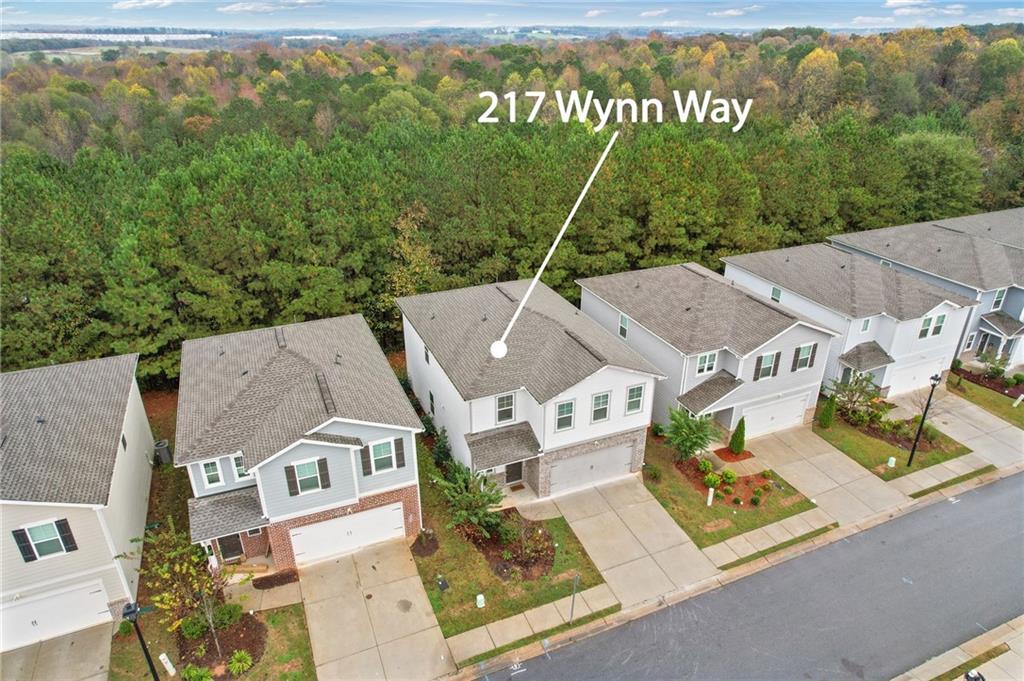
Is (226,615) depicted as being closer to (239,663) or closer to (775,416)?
(239,663)

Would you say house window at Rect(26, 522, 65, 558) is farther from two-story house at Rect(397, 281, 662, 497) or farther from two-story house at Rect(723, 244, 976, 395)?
two-story house at Rect(723, 244, 976, 395)

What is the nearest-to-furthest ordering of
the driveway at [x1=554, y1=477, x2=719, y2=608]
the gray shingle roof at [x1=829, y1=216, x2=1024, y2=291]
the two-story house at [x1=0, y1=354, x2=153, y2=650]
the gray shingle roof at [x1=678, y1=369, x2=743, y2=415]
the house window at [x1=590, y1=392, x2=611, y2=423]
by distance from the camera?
the two-story house at [x1=0, y1=354, x2=153, y2=650] < the driveway at [x1=554, y1=477, x2=719, y2=608] < the house window at [x1=590, y1=392, x2=611, y2=423] < the gray shingle roof at [x1=678, y1=369, x2=743, y2=415] < the gray shingle roof at [x1=829, y1=216, x2=1024, y2=291]

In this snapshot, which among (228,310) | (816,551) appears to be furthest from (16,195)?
(816,551)

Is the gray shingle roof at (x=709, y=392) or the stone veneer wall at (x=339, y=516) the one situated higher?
the gray shingle roof at (x=709, y=392)

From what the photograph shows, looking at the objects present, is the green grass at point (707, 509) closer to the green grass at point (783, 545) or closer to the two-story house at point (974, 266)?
the green grass at point (783, 545)

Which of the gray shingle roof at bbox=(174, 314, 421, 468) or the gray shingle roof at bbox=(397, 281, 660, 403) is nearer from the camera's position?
the gray shingle roof at bbox=(174, 314, 421, 468)

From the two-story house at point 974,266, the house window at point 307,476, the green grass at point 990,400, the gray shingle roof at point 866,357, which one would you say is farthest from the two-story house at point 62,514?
the two-story house at point 974,266

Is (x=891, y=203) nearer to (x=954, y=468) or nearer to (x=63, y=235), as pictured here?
(x=954, y=468)

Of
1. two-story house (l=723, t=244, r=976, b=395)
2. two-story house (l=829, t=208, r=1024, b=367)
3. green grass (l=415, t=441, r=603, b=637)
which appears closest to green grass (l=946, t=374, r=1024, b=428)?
two-story house (l=723, t=244, r=976, b=395)
